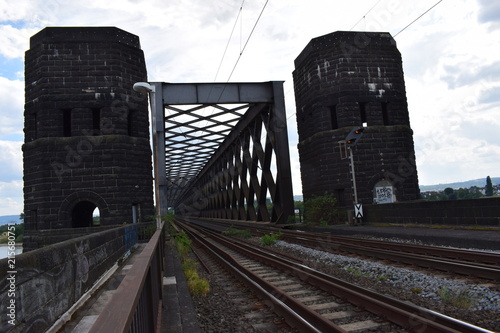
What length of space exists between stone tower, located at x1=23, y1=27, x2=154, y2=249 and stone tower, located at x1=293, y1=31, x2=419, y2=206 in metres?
11.2

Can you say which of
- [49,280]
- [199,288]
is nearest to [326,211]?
[199,288]

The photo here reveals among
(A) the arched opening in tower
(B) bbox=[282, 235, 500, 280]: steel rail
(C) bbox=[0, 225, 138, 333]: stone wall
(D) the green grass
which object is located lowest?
(D) the green grass

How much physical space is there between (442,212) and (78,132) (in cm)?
1673

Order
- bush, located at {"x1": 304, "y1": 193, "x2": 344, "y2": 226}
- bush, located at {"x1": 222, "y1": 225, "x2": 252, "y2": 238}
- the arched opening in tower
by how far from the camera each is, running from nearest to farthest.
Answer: bush, located at {"x1": 222, "y1": 225, "x2": 252, "y2": 238} < the arched opening in tower < bush, located at {"x1": 304, "y1": 193, "x2": 344, "y2": 226}

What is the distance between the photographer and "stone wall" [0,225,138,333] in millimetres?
4047

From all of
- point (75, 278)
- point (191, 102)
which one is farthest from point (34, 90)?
point (75, 278)

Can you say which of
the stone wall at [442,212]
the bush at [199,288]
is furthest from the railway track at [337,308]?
the stone wall at [442,212]

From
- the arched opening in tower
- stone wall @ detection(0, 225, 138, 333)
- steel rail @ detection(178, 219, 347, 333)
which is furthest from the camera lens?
the arched opening in tower

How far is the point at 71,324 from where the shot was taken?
5.66m

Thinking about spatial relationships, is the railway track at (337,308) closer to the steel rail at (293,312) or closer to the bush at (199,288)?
the steel rail at (293,312)

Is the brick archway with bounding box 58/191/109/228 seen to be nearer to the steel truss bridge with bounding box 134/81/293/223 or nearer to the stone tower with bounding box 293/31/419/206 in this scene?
the steel truss bridge with bounding box 134/81/293/223

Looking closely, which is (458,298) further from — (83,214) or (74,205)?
(83,214)

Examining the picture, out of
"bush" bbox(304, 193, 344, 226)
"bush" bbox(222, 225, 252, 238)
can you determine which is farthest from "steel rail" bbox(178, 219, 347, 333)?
"bush" bbox(304, 193, 344, 226)

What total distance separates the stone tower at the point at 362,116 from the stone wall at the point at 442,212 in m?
4.36
